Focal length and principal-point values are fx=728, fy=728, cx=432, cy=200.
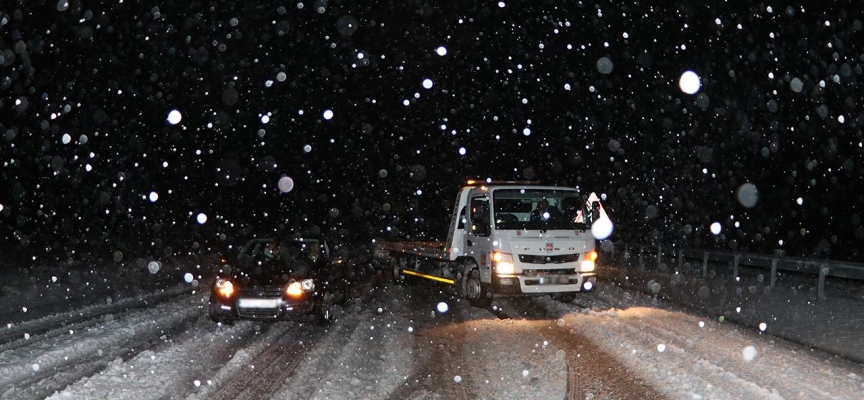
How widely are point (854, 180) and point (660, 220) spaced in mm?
10810

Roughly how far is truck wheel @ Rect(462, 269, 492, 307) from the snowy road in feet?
2.82

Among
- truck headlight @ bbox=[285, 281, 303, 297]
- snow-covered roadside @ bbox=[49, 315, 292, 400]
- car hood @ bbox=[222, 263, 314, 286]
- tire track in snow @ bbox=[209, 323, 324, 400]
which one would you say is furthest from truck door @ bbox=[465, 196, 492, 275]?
snow-covered roadside @ bbox=[49, 315, 292, 400]

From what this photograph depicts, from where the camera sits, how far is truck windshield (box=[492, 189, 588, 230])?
560 inches

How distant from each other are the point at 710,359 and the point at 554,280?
5.23m

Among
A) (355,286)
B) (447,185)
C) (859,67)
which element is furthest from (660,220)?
(447,185)

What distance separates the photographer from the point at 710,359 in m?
8.80

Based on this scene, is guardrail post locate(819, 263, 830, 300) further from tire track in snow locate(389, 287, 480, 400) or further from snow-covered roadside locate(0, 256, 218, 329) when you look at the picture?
snow-covered roadside locate(0, 256, 218, 329)

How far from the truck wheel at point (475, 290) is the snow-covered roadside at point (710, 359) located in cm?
182

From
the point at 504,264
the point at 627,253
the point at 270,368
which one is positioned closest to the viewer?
the point at 270,368

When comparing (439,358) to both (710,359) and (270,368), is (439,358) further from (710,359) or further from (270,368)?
(710,359)

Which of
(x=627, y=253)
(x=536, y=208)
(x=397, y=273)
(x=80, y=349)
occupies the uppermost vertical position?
(x=536, y=208)

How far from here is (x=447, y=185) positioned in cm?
14575

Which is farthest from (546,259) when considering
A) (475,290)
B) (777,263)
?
(777,263)

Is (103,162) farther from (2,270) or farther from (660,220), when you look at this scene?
(660,220)
